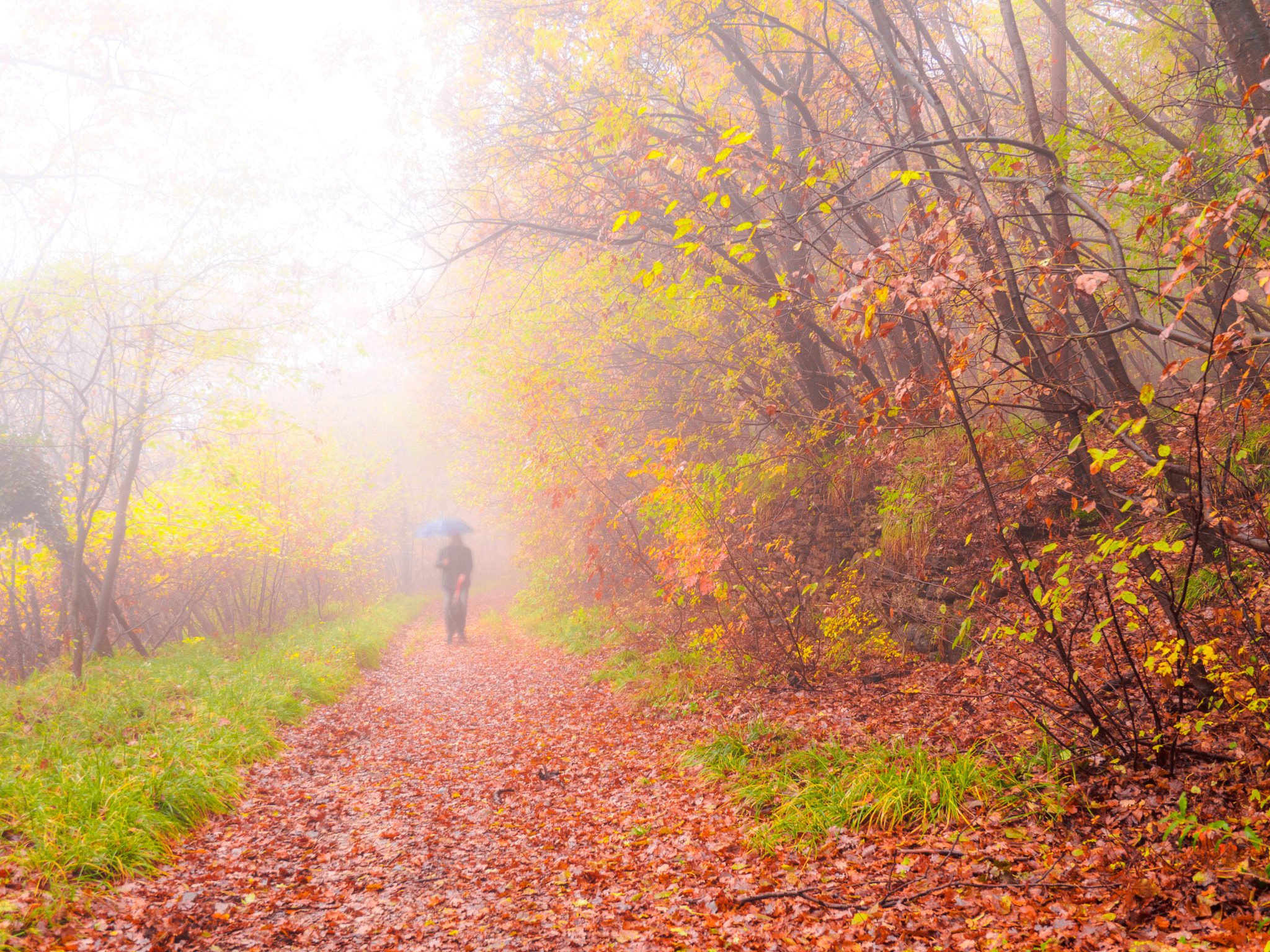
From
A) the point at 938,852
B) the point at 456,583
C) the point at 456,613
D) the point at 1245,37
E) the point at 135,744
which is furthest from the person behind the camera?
the point at 456,583

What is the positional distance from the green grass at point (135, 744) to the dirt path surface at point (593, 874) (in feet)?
0.95

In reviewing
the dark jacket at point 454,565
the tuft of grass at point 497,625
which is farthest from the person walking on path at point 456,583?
the tuft of grass at point 497,625

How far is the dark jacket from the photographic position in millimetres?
14734

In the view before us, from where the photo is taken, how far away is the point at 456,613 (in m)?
14.4

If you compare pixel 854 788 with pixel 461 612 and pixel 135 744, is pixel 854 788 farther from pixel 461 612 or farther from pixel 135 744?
pixel 461 612

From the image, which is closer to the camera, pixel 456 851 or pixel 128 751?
pixel 456 851

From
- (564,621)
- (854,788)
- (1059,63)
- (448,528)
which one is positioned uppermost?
(1059,63)

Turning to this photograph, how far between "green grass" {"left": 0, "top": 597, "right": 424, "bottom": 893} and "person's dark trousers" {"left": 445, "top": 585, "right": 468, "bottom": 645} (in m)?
4.29

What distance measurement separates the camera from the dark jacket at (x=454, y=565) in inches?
580

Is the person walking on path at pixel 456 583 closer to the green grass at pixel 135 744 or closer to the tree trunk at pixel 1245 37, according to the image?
the green grass at pixel 135 744

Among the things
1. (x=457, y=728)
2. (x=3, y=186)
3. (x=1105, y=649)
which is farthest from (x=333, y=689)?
(x=3, y=186)

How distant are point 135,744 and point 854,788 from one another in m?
5.57

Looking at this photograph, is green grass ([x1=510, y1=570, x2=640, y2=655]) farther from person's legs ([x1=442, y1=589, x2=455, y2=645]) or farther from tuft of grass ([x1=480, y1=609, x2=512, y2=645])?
person's legs ([x1=442, y1=589, x2=455, y2=645])

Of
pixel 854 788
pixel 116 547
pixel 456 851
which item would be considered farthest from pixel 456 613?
pixel 854 788
